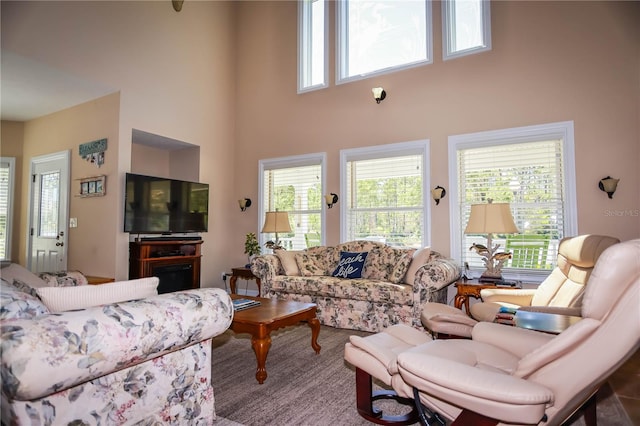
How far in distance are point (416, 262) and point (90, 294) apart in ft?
10.6

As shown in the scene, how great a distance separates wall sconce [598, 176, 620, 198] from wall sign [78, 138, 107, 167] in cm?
580

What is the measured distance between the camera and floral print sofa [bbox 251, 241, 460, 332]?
3631 millimetres

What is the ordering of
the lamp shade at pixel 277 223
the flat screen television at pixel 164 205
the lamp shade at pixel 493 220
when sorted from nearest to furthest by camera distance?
the lamp shade at pixel 493 220
the flat screen television at pixel 164 205
the lamp shade at pixel 277 223

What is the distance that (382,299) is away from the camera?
375 cm

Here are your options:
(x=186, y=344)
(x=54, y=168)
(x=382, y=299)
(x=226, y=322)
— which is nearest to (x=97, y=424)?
(x=186, y=344)

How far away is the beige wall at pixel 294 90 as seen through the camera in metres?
3.82

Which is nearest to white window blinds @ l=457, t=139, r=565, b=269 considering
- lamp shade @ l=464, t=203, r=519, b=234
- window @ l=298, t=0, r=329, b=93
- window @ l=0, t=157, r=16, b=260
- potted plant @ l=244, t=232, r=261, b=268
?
lamp shade @ l=464, t=203, r=519, b=234

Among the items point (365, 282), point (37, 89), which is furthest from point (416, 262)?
point (37, 89)

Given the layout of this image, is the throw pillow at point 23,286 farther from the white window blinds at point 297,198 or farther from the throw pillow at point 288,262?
the white window blinds at point 297,198

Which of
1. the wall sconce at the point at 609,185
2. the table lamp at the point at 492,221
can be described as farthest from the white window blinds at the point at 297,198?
the wall sconce at the point at 609,185

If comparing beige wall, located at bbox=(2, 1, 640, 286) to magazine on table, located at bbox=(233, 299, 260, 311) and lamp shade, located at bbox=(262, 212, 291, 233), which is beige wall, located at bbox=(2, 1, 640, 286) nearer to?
lamp shade, located at bbox=(262, 212, 291, 233)

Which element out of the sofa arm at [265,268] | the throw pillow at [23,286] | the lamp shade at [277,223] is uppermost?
the lamp shade at [277,223]

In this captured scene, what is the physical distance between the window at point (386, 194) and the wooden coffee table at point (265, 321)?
2161 millimetres

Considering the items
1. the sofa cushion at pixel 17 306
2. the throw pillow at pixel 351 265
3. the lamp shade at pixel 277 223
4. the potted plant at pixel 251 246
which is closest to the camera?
the sofa cushion at pixel 17 306
